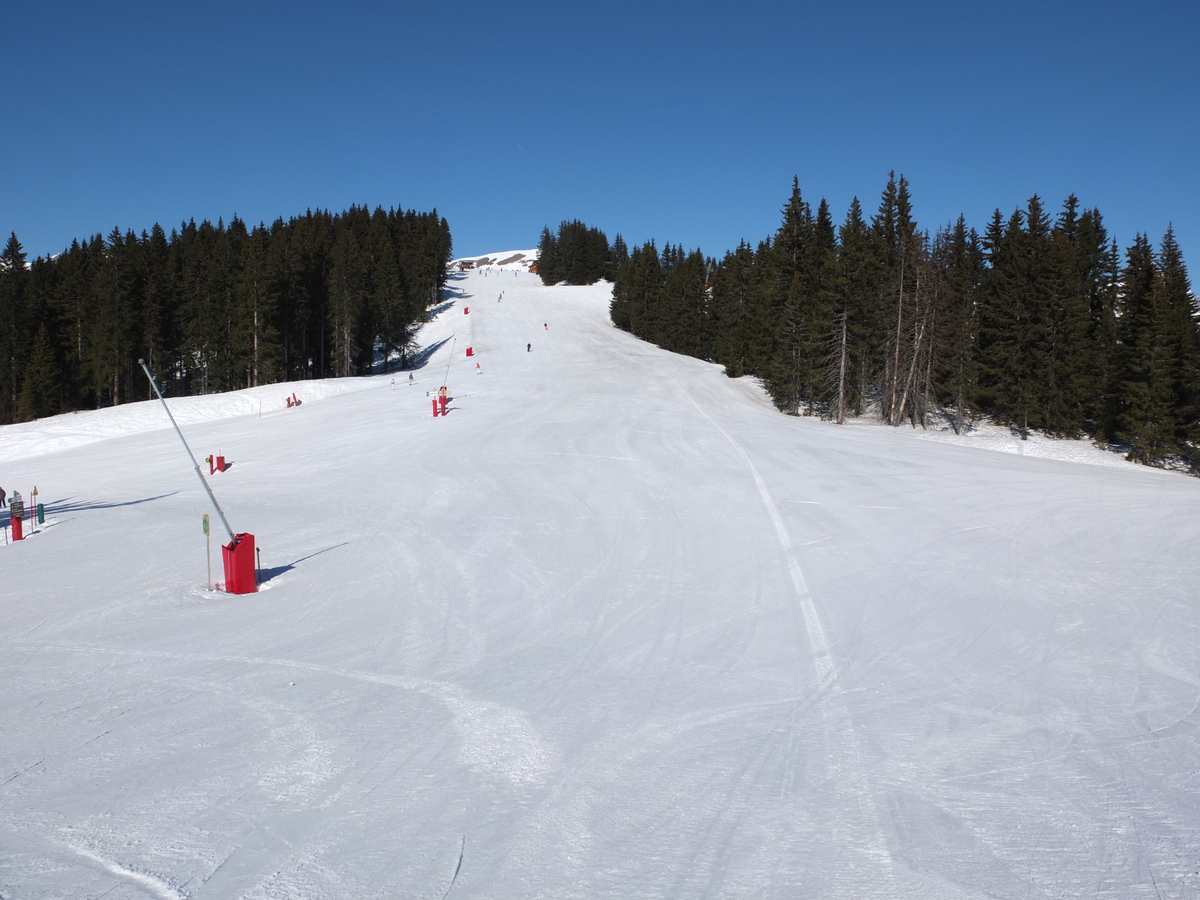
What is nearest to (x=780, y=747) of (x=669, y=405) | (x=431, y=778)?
(x=431, y=778)

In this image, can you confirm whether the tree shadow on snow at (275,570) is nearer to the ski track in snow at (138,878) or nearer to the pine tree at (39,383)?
the ski track in snow at (138,878)

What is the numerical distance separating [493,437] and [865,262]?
22.7 m

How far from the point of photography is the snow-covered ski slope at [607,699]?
4168mm

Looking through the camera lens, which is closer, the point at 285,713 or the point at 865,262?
the point at 285,713

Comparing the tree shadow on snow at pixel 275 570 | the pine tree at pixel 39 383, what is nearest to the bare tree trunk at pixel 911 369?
the tree shadow on snow at pixel 275 570

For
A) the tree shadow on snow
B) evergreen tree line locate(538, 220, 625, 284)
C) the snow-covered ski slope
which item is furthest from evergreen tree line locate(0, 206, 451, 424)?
evergreen tree line locate(538, 220, 625, 284)

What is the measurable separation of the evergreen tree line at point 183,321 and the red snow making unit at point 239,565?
4552cm

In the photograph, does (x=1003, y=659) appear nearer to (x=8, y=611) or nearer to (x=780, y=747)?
(x=780, y=747)

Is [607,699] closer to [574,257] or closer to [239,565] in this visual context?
[239,565]

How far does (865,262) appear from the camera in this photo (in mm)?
37469

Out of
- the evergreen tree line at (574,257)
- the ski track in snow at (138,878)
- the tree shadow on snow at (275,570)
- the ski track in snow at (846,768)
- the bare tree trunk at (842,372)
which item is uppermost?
the evergreen tree line at (574,257)

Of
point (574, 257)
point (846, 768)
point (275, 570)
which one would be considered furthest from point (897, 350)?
point (574, 257)

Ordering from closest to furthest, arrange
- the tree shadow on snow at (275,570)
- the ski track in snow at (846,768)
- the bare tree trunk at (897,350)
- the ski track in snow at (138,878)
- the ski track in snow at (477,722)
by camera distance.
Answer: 1. the ski track in snow at (138,878)
2. the ski track in snow at (846,768)
3. the ski track in snow at (477,722)
4. the tree shadow on snow at (275,570)
5. the bare tree trunk at (897,350)

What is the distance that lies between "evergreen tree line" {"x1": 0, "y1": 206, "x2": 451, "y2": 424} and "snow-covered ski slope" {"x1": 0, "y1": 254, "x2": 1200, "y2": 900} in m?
41.7
